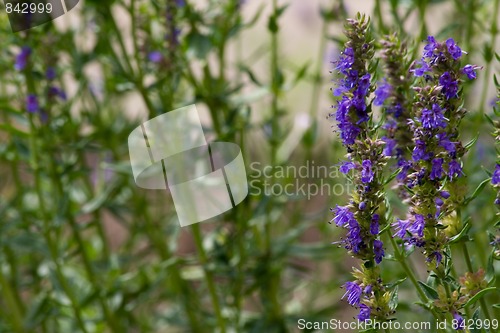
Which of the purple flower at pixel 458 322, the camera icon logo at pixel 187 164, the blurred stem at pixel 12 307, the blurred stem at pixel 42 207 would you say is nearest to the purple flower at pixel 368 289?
the purple flower at pixel 458 322

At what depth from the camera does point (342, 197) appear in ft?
6.69

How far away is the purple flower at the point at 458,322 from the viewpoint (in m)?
1.01

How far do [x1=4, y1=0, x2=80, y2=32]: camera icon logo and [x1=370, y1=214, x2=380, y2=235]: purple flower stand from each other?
1005 millimetres

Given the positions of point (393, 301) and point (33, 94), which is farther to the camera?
point (33, 94)

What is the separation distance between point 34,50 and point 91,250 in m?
0.71

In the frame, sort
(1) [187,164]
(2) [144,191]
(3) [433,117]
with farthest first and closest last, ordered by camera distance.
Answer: (2) [144,191] → (1) [187,164] → (3) [433,117]

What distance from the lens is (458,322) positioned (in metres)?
1.01

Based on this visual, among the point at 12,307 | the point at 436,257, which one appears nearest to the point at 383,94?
the point at 436,257

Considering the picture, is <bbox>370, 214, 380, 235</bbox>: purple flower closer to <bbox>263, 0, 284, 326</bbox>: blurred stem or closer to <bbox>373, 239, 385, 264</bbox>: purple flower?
<bbox>373, 239, 385, 264</bbox>: purple flower

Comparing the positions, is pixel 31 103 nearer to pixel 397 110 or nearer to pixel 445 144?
pixel 397 110

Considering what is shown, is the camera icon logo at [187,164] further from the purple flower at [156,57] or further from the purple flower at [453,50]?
the purple flower at [453,50]

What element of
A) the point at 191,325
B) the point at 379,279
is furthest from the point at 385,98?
the point at 191,325

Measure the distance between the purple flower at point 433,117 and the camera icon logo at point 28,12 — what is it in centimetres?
103

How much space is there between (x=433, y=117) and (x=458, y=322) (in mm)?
279
